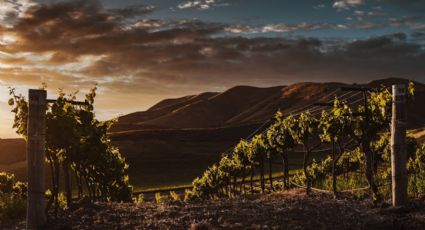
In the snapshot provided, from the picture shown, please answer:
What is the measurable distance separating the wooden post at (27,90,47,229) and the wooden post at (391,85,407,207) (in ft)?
35.5

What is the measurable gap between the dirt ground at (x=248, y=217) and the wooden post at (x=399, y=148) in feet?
1.67

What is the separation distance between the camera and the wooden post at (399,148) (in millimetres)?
15875

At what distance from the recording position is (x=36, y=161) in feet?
47.7

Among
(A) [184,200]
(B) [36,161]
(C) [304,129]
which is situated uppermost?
(C) [304,129]

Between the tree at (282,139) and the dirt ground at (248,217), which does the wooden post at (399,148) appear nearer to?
the dirt ground at (248,217)

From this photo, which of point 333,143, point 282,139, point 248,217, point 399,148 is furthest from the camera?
point 282,139

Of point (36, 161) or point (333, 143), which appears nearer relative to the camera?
point (36, 161)

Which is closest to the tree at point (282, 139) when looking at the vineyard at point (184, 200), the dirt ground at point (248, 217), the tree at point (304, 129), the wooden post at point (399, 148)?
the vineyard at point (184, 200)

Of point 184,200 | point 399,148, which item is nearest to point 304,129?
point 184,200

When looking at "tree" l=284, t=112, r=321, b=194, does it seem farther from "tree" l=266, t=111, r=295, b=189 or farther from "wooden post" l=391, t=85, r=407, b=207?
"wooden post" l=391, t=85, r=407, b=207

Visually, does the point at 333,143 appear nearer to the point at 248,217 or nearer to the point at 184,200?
the point at 184,200

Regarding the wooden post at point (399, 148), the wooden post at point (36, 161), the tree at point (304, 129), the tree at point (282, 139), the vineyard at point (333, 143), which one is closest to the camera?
the wooden post at point (36, 161)

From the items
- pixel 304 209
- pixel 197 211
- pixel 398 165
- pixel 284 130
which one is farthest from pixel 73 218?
pixel 284 130

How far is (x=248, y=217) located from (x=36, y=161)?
6417 millimetres
